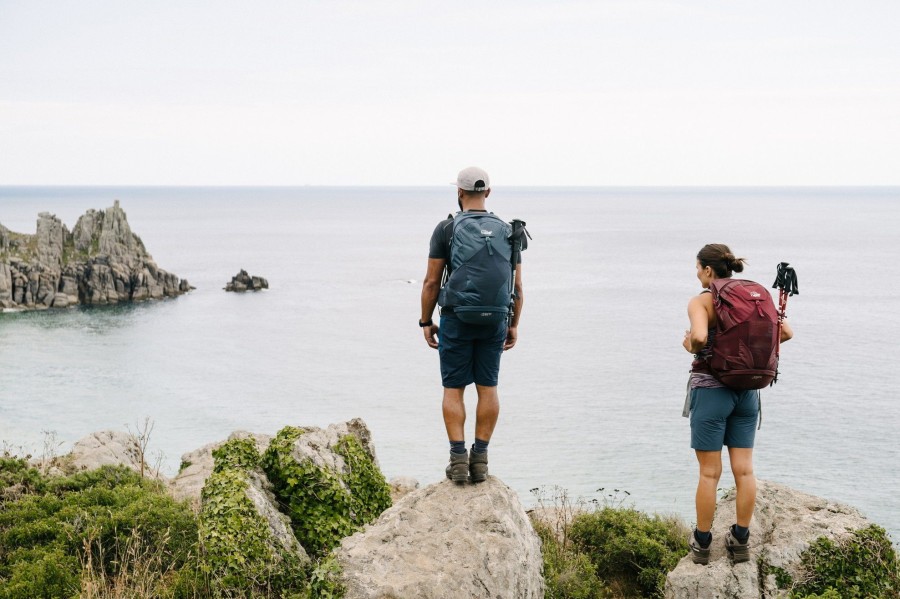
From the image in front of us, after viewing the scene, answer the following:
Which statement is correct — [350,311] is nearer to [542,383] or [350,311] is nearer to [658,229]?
[542,383]

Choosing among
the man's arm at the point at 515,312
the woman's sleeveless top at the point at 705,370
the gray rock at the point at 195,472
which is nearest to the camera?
the woman's sleeveless top at the point at 705,370

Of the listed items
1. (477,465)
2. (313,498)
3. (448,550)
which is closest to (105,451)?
(313,498)

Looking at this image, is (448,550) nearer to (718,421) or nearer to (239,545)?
(239,545)

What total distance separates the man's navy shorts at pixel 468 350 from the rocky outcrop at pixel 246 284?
8511cm

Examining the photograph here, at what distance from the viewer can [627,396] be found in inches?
1745

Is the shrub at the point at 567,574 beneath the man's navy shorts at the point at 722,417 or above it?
beneath

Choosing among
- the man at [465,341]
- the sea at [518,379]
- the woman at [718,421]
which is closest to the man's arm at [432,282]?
the man at [465,341]

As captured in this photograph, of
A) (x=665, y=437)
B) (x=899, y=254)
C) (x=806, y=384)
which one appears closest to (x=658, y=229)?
(x=899, y=254)

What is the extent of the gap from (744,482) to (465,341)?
265cm

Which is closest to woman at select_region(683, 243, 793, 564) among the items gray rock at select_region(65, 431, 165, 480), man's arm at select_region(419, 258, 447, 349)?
man's arm at select_region(419, 258, 447, 349)

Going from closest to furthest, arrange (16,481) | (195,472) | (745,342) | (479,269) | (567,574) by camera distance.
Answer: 1. (745,342)
2. (479,269)
3. (567,574)
4. (16,481)
5. (195,472)

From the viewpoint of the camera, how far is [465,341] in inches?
272

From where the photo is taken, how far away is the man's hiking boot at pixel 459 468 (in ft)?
23.4

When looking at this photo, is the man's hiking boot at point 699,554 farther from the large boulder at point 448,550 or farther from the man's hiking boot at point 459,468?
the man's hiking boot at point 459,468
